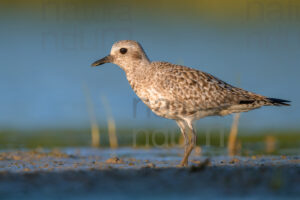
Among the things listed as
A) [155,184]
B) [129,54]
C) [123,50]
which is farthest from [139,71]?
[155,184]

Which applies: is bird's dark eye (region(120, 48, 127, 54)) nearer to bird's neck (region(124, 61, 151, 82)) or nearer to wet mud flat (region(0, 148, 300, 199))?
bird's neck (region(124, 61, 151, 82))

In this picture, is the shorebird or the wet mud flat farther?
the shorebird

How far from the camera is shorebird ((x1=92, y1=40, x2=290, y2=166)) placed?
11500 mm

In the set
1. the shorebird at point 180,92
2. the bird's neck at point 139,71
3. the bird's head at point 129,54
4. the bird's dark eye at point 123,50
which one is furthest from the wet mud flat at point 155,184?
the bird's dark eye at point 123,50

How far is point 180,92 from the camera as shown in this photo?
11547 millimetres

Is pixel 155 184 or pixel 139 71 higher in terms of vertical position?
pixel 139 71

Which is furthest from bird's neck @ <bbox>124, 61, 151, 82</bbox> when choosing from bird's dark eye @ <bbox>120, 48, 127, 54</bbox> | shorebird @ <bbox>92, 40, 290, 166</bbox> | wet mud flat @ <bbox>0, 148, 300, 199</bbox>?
wet mud flat @ <bbox>0, 148, 300, 199</bbox>

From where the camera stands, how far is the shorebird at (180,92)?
11500 millimetres

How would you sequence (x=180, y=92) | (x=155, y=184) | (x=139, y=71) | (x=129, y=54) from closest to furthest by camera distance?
(x=155, y=184) → (x=180, y=92) → (x=139, y=71) → (x=129, y=54)

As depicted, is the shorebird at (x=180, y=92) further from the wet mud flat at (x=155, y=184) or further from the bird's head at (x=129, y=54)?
the wet mud flat at (x=155, y=184)

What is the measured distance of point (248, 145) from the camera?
15680 millimetres

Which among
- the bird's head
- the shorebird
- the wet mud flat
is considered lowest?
the wet mud flat

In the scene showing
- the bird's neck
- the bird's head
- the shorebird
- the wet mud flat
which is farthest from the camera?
the bird's head

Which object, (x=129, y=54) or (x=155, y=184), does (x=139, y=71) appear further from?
(x=155, y=184)
